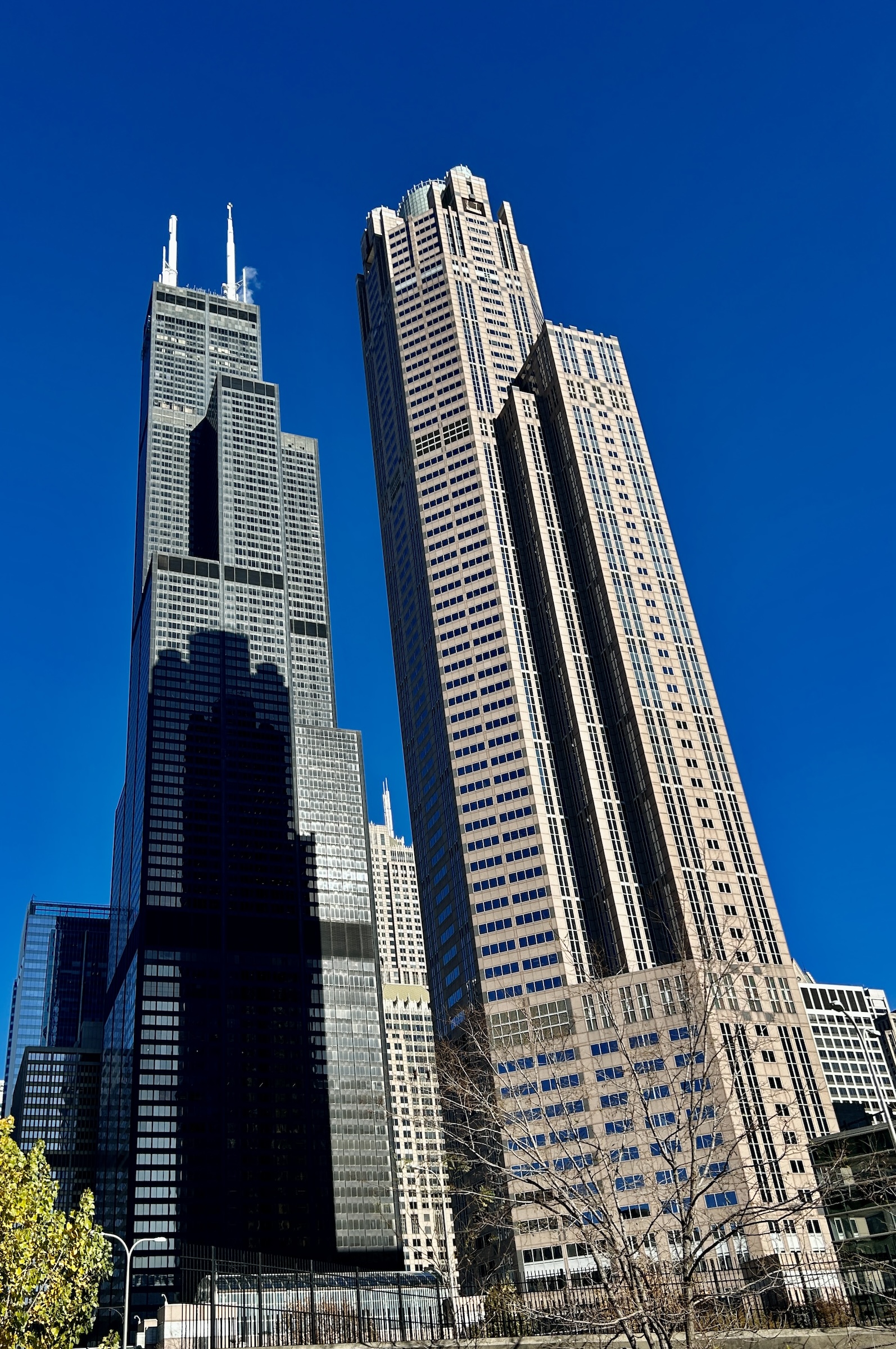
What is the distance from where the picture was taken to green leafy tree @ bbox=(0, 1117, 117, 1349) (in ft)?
103

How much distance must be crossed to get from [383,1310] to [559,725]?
12840cm

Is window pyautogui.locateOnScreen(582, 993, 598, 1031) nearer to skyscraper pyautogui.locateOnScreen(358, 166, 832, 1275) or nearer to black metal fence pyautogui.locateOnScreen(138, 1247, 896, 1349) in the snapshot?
skyscraper pyautogui.locateOnScreen(358, 166, 832, 1275)

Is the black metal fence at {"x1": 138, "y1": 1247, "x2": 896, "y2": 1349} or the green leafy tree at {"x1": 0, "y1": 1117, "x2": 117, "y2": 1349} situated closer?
the black metal fence at {"x1": 138, "y1": 1247, "x2": 896, "y2": 1349}

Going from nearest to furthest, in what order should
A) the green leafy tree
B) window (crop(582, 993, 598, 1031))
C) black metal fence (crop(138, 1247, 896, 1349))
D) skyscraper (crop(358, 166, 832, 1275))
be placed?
1. black metal fence (crop(138, 1247, 896, 1349))
2. the green leafy tree
3. window (crop(582, 993, 598, 1031))
4. skyscraper (crop(358, 166, 832, 1275))

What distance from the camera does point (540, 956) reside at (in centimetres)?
13812

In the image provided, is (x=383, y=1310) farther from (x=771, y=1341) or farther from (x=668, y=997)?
(x=668, y=997)

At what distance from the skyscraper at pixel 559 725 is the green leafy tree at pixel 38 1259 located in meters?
89.0

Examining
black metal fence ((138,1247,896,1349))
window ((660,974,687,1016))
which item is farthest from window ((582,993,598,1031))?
black metal fence ((138,1247,896,1349))

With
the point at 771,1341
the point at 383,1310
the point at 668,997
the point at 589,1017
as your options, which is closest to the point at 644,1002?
the point at 668,997

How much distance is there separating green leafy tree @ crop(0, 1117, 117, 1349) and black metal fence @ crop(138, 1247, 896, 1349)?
2.72 m

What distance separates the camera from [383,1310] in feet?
106

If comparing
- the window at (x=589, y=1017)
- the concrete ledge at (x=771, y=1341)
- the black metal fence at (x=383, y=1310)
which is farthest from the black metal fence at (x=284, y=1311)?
the window at (x=589, y=1017)

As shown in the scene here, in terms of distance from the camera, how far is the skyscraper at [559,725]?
5320 inches

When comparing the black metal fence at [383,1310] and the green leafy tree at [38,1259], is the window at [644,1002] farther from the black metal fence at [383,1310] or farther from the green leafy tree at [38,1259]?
the green leafy tree at [38,1259]
